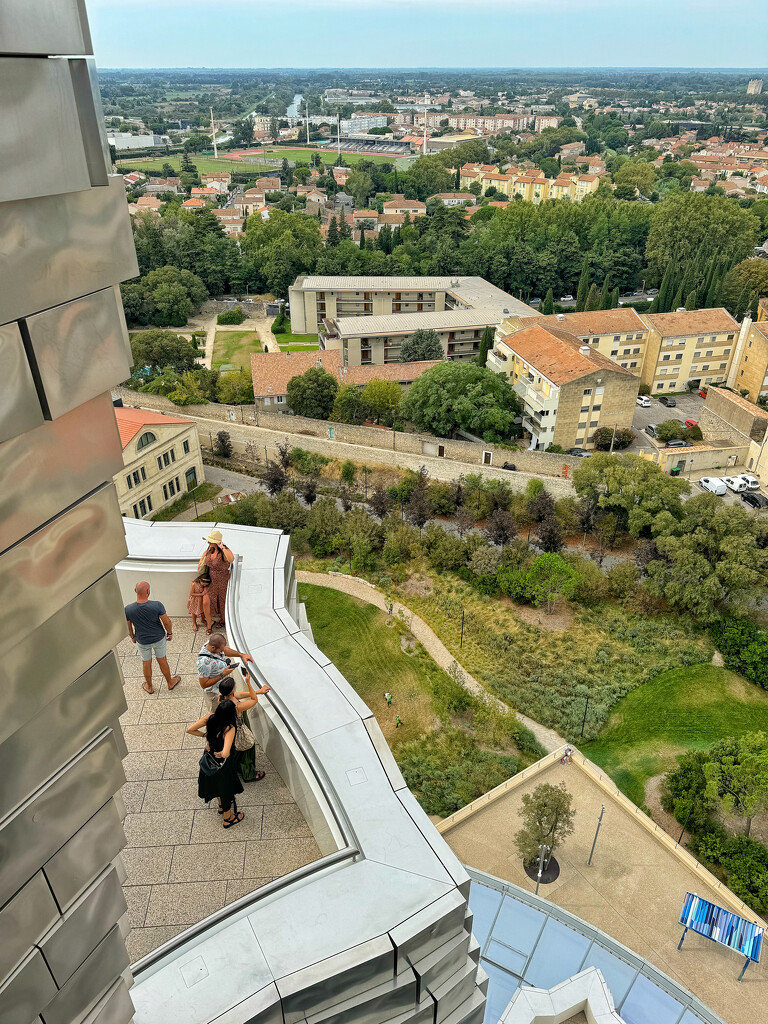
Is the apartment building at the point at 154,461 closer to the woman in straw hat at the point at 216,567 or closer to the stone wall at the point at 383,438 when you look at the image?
the stone wall at the point at 383,438

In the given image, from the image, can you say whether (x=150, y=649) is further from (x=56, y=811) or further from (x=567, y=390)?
(x=567, y=390)

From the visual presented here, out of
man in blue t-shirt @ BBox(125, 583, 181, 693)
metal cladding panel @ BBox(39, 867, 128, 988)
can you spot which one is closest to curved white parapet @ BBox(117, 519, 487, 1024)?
man in blue t-shirt @ BBox(125, 583, 181, 693)

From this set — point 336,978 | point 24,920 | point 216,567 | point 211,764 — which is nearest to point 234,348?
point 216,567

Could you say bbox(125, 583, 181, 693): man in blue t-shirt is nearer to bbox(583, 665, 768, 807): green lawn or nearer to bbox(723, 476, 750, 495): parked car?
bbox(583, 665, 768, 807): green lawn

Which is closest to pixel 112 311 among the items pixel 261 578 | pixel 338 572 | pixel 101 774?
pixel 101 774

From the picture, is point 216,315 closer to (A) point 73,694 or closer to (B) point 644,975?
(B) point 644,975
